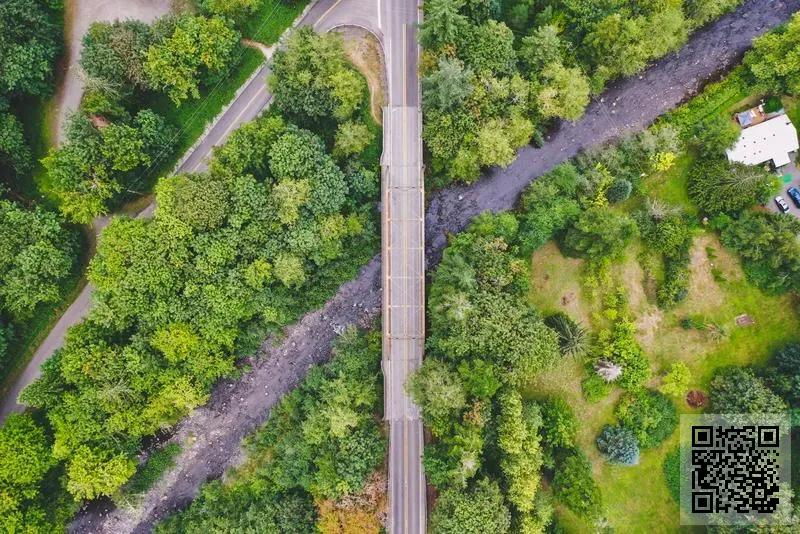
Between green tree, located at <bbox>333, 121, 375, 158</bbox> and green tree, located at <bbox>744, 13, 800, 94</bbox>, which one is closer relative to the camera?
green tree, located at <bbox>333, 121, 375, 158</bbox>

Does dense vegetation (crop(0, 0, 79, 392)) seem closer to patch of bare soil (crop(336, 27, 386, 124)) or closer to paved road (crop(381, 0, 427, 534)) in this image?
patch of bare soil (crop(336, 27, 386, 124))

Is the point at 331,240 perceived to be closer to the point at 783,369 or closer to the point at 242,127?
the point at 242,127

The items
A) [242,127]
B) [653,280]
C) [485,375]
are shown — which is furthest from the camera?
[653,280]

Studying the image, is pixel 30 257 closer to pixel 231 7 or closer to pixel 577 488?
pixel 231 7

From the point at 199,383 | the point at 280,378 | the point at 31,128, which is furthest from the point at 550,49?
the point at 31,128

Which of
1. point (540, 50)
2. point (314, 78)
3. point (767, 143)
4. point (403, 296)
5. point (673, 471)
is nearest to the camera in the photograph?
point (540, 50)

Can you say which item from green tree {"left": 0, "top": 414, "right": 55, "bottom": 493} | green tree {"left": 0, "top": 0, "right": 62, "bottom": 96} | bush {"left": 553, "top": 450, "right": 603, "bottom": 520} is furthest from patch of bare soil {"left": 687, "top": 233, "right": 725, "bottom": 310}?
green tree {"left": 0, "top": 0, "right": 62, "bottom": 96}

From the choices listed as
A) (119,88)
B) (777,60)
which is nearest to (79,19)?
(119,88)
